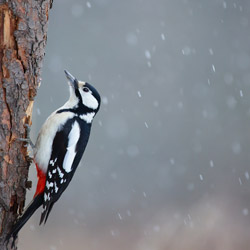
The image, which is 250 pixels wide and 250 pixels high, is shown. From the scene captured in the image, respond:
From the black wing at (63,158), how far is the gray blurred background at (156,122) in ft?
12.0

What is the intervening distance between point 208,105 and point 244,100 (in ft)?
2.05

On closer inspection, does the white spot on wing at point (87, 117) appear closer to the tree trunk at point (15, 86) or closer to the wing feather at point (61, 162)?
the wing feather at point (61, 162)

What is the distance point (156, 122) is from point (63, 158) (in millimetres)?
5413

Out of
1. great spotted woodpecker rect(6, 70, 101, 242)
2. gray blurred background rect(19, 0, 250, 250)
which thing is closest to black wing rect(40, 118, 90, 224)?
great spotted woodpecker rect(6, 70, 101, 242)

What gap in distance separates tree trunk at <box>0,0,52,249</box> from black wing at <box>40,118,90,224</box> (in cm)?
24

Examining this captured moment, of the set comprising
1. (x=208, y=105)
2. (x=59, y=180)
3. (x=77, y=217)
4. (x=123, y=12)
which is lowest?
(x=77, y=217)

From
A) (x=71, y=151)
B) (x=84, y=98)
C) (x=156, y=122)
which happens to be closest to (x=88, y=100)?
(x=84, y=98)

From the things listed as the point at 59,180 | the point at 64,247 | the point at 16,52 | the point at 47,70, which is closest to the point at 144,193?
the point at 64,247

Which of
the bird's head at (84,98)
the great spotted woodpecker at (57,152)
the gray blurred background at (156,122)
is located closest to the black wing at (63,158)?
the great spotted woodpecker at (57,152)

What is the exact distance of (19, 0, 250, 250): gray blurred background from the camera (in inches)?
291

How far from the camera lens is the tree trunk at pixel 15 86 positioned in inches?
113

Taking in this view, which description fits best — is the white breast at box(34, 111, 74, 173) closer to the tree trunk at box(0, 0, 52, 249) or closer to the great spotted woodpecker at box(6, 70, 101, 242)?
the great spotted woodpecker at box(6, 70, 101, 242)

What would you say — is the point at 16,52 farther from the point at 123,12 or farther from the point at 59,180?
the point at 123,12

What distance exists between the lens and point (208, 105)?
898 centimetres
